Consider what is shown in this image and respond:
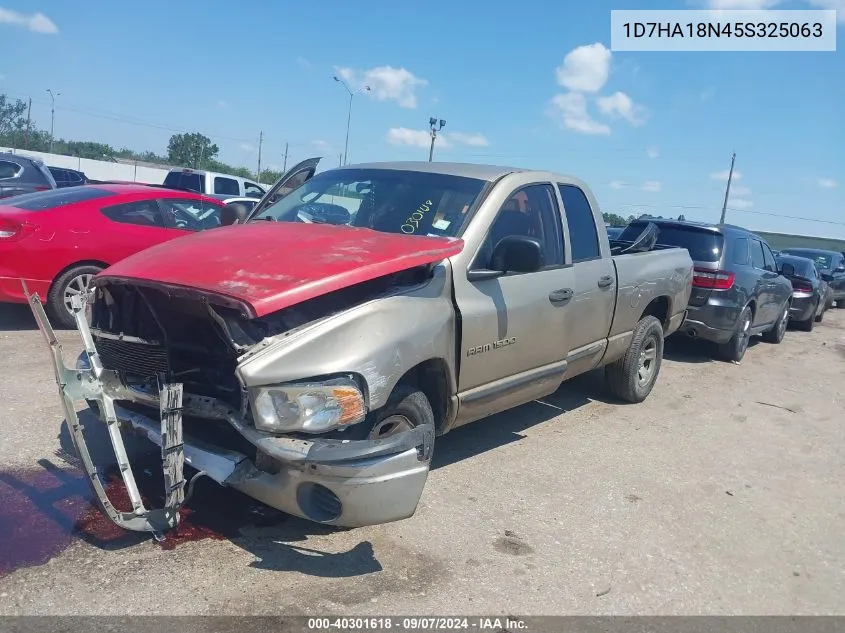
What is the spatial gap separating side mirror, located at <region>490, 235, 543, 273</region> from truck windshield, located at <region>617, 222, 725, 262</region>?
16.2 ft

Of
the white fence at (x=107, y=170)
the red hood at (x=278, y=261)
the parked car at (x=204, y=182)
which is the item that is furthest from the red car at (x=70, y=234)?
the white fence at (x=107, y=170)

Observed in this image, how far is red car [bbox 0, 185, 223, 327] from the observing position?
22.0ft

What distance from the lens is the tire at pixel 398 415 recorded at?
10.8 ft

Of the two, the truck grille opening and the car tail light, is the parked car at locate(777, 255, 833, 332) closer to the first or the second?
the car tail light

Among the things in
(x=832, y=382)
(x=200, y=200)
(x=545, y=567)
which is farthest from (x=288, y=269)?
(x=832, y=382)

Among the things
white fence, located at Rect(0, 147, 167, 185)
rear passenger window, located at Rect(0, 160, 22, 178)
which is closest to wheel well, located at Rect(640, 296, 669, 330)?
rear passenger window, located at Rect(0, 160, 22, 178)

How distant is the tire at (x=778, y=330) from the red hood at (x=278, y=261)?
9.39 m

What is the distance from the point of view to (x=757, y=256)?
9.83m

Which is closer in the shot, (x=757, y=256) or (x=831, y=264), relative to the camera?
(x=757, y=256)

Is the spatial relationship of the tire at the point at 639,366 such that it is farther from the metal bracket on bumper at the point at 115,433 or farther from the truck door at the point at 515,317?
the metal bracket on bumper at the point at 115,433

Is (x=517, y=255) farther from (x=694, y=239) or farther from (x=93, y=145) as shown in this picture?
→ (x=93, y=145)

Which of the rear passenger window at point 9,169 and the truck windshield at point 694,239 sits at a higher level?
the rear passenger window at point 9,169

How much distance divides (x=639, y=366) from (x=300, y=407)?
4.38 meters

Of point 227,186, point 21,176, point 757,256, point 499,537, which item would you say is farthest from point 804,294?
point 21,176
